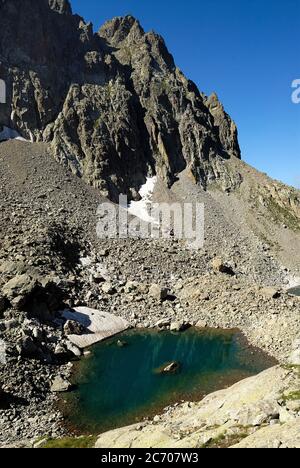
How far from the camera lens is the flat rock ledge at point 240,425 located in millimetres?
18203

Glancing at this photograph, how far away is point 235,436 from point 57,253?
4717cm

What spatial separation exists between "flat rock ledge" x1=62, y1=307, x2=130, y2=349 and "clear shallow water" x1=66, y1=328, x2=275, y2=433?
1.26 meters

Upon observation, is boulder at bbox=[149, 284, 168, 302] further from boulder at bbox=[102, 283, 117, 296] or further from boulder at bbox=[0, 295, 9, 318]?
boulder at bbox=[0, 295, 9, 318]

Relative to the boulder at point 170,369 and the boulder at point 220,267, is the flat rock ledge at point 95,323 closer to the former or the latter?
the boulder at point 170,369

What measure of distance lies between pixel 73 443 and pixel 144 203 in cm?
7504

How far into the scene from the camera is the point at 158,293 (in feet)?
191

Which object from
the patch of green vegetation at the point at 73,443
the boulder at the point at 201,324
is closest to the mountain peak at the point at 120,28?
the boulder at the point at 201,324

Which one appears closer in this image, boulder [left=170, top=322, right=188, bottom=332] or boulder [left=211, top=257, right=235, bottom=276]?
boulder [left=170, top=322, right=188, bottom=332]

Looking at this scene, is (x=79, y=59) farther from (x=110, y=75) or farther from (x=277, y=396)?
(x=277, y=396)

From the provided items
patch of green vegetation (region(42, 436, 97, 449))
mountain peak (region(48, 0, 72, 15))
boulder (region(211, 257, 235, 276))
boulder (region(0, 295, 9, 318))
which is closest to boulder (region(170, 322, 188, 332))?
boulder (region(0, 295, 9, 318))

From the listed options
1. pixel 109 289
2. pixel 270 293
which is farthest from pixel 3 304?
pixel 270 293

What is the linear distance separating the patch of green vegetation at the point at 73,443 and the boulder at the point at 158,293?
1312 inches

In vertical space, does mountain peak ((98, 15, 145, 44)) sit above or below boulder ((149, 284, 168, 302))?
above

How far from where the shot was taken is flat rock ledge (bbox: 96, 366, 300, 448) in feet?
59.7
